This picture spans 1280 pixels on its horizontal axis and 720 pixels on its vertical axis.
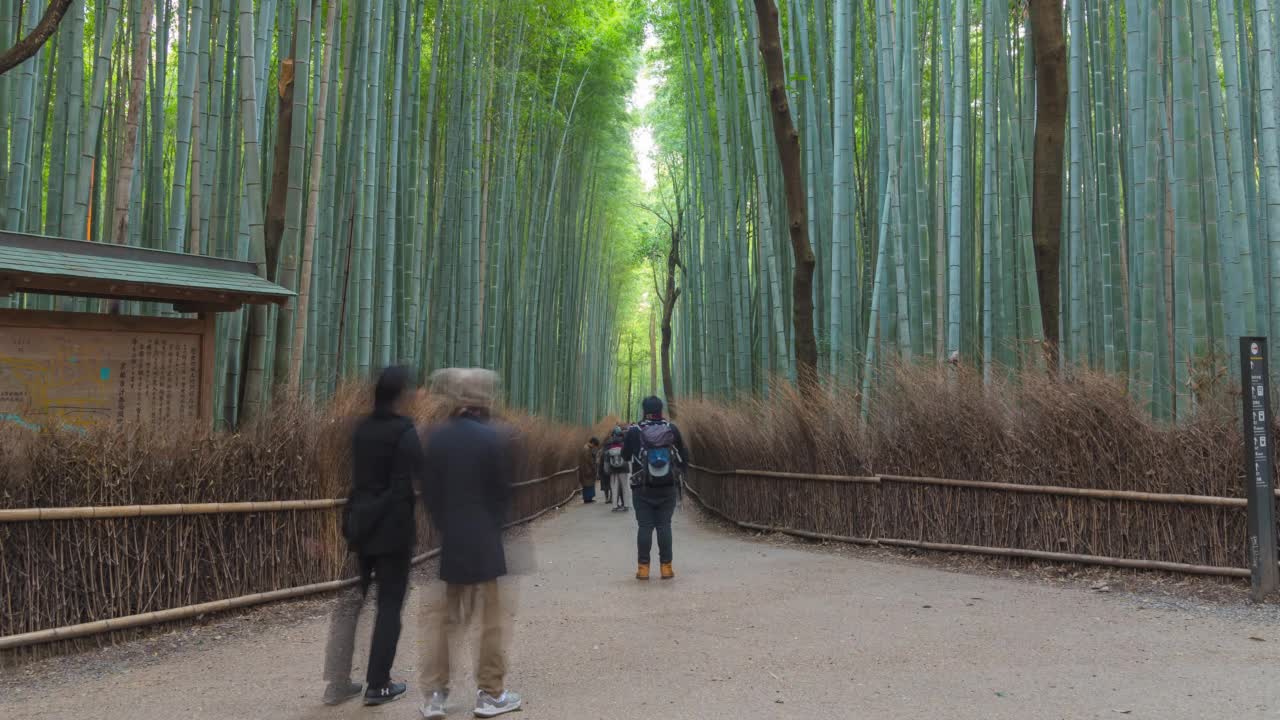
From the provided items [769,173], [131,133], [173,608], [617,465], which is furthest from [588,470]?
[173,608]

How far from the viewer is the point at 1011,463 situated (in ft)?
17.5

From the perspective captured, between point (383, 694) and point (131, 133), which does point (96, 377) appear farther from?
point (383, 694)

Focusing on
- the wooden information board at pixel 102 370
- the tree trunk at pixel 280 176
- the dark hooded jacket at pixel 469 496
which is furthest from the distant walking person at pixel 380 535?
the tree trunk at pixel 280 176

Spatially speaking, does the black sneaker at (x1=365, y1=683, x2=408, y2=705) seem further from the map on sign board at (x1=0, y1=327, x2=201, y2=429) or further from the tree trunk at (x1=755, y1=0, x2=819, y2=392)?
the tree trunk at (x1=755, y1=0, x2=819, y2=392)

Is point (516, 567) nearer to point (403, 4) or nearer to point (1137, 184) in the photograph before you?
point (1137, 184)

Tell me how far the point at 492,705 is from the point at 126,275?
2.81 metres

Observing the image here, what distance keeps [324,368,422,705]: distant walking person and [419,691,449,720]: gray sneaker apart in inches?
8.9

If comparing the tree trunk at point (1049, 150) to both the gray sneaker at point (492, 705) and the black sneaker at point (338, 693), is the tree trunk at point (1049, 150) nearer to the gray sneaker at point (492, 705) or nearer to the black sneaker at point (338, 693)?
the gray sneaker at point (492, 705)

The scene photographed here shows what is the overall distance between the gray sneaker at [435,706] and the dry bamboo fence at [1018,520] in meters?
3.58

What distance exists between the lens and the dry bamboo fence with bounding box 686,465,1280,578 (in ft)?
14.5

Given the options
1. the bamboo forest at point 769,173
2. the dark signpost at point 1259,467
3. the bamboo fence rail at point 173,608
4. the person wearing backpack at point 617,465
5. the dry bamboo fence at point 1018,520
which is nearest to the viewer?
the bamboo fence rail at point 173,608

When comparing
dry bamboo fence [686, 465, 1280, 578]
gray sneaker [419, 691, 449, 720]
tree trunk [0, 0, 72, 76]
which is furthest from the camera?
dry bamboo fence [686, 465, 1280, 578]

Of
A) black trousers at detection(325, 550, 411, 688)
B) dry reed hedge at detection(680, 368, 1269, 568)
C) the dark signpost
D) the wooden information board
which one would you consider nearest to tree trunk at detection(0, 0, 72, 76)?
the wooden information board

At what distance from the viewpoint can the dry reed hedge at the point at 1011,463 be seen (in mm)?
4488
